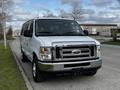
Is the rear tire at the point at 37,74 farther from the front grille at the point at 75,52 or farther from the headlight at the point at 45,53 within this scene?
the front grille at the point at 75,52

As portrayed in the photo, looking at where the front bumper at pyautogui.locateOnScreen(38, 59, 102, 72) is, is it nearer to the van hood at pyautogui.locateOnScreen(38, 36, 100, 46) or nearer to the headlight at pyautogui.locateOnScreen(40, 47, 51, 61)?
the headlight at pyautogui.locateOnScreen(40, 47, 51, 61)

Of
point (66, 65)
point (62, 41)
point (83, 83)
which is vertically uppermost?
point (62, 41)

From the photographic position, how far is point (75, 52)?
329 inches

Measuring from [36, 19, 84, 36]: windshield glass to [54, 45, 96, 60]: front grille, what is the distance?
1.27 meters

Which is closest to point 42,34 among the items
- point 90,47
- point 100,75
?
point 90,47

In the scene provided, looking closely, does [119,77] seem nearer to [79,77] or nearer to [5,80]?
[79,77]

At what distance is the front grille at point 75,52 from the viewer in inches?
323

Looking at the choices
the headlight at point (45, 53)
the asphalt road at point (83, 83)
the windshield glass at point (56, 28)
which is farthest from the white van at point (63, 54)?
the asphalt road at point (83, 83)

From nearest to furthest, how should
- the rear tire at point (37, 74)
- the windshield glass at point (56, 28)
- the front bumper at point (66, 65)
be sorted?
the front bumper at point (66, 65) < the rear tire at point (37, 74) < the windshield glass at point (56, 28)

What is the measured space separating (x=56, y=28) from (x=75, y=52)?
180 cm

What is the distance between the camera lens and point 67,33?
9633 millimetres

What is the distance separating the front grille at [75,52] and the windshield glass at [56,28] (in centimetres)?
127

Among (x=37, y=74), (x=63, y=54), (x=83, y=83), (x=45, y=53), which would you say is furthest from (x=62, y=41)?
(x=83, y=83)

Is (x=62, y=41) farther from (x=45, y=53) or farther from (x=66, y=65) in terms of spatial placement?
(x=66, y=65)
